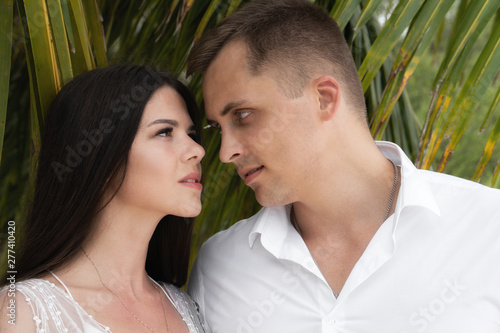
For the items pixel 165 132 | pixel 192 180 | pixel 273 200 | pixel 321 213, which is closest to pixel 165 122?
pixel 165 132

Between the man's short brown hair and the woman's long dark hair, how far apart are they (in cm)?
28

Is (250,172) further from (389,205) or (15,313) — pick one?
(15,313)

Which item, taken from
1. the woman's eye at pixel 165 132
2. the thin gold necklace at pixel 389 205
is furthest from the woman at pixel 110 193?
the thin gold necklace at pixel 389 205

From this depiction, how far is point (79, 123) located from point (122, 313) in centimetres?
45

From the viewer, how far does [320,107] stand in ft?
4.82

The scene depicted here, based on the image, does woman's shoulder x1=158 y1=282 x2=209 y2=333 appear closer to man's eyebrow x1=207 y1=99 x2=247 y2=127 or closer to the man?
the man

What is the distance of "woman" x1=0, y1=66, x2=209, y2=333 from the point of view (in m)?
1.32

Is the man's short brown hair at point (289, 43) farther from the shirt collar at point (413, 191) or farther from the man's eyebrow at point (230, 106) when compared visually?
the shirt collar at point (413, 191)

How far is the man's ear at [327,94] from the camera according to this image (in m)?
1.45

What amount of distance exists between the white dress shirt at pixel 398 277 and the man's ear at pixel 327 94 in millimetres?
214

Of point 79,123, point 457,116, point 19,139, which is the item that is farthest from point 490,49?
point 19,139

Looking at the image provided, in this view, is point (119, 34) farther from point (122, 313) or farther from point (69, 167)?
point (122, 313)

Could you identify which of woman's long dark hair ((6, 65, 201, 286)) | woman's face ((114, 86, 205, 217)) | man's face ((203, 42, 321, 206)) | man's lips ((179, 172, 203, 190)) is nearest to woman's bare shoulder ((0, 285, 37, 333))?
woman's long dark hair ((6, 65, 201, 286))

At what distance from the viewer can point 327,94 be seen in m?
1.47
